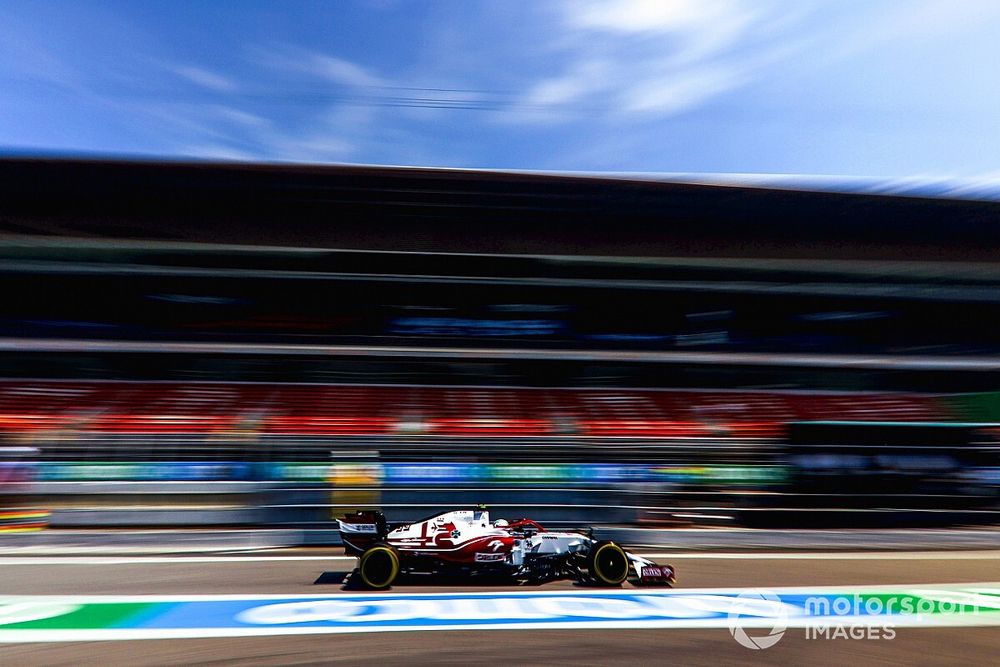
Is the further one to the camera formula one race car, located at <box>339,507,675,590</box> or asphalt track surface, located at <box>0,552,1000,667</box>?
formula one race car, located at <box>339,507,675,590</box>

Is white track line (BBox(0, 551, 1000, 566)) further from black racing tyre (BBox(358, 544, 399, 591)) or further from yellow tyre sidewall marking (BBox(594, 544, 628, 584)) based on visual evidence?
yellow tyre sidewall marking (BBox(594, 544, 628, 584))

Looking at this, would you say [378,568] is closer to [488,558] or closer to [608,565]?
[488,558]

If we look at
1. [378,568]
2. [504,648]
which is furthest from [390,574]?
[504,648]

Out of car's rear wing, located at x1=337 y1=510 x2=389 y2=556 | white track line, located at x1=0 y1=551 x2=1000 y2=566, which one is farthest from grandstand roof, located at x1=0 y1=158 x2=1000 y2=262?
car's rear wing, located at x1=337 y1=510 x2=389 y2=556

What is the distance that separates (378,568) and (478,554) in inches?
36.2

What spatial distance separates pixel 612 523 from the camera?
886cm

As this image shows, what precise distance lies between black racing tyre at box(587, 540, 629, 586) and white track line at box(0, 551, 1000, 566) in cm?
228

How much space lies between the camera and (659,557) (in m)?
7.92

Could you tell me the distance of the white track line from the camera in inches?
297

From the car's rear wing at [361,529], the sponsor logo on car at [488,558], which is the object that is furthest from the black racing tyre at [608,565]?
the car's rear wing at [361,529]

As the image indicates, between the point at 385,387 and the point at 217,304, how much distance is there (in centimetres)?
498

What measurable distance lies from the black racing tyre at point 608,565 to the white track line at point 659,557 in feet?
7.48

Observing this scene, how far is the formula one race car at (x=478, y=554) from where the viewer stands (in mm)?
5820

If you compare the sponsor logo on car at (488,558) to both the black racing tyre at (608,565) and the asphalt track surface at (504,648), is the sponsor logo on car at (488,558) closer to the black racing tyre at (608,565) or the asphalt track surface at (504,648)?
the asphalt track surface at (504,648)
